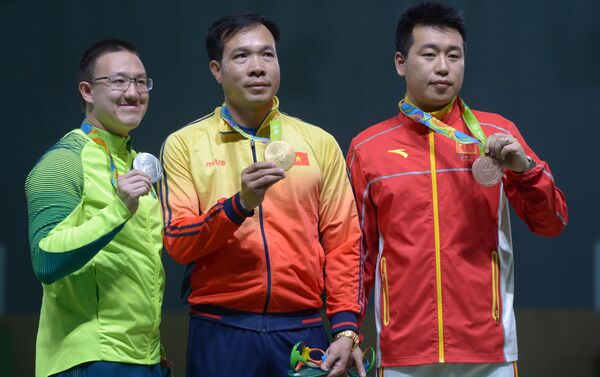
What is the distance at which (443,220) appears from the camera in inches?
114

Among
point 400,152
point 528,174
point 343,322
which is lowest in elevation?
point 343,322

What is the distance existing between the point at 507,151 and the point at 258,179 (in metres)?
0.79

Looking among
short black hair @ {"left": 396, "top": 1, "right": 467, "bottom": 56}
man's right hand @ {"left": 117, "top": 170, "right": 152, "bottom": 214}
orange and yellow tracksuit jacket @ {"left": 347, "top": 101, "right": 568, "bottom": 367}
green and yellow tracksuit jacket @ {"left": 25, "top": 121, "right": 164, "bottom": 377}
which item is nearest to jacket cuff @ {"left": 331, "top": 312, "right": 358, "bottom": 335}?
orange and yellow tracksuit jacket @ {"left": 347, "top": 101, "right": 568, "bottom": 367}

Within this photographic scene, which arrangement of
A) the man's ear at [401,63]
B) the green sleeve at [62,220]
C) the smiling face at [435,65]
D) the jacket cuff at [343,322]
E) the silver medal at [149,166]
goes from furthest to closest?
the man's ear at [401,63]
the smiling face at [435,65]
the jacket cuff at [343,322]
the silver medal at [149,166]
the green sleeve at [62,220]

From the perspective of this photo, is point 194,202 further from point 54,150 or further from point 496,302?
point 496,302

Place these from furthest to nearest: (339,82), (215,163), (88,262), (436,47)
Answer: (339,82)
(436,47)
(215,163)
(88,262)

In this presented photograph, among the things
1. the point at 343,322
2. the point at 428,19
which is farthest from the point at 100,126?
the point at 428,19

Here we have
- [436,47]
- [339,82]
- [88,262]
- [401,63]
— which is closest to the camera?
[88,262]

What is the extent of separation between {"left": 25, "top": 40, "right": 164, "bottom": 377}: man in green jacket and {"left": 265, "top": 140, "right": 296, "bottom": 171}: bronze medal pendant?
393mm

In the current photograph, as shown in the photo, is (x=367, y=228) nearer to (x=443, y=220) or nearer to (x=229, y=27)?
(x=443, y=220)

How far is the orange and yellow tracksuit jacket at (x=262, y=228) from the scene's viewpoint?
2678mm

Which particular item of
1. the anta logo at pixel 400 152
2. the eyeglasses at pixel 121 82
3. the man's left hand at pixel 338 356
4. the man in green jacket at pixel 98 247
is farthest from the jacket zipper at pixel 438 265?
the eyeglasses at pixel 121 82

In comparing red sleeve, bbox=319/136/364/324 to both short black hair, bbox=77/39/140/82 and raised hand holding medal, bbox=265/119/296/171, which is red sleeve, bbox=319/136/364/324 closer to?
raised hand holding medal, bbox=265/119/296/171

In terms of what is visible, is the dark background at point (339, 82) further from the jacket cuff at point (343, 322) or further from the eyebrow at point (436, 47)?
the jacket cuff at point (343, 322)
